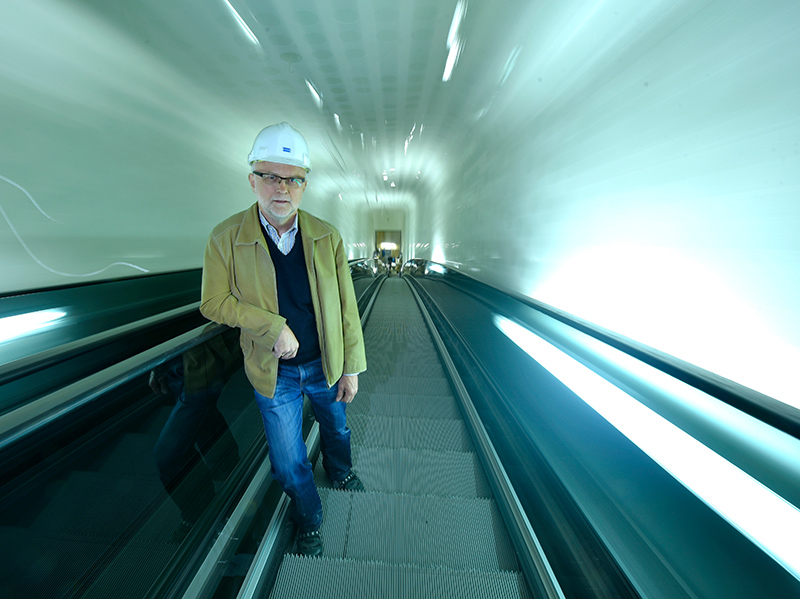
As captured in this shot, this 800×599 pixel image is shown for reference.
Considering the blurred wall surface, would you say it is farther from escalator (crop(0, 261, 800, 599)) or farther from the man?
the man

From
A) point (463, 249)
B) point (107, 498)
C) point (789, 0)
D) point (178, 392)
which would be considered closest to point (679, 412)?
point (789, 0)

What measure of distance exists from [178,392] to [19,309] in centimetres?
207

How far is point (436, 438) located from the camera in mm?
2818

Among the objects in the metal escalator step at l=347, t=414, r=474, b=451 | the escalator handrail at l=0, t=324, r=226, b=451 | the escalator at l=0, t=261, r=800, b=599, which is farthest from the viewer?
the metal escalator step at l=347, t=414, r=474, b=451

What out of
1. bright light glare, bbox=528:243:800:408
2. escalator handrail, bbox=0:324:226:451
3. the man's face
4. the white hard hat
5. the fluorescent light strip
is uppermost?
the fluorescent light strip

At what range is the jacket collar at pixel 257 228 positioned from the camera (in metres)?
1.58

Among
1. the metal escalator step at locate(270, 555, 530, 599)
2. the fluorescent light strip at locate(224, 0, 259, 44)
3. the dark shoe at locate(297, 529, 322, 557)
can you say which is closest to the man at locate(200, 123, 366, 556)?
the dark shoe at locate(297, 529, 322, 557)

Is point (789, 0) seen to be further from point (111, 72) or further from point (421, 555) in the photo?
point (111, 72)

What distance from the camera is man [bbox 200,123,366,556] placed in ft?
5.16

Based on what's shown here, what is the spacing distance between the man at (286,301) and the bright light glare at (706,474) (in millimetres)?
1378

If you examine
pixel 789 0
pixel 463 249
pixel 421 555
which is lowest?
pixel 421 555

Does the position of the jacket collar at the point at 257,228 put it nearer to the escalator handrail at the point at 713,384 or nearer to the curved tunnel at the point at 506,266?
the curved tunnel at the point at 506,266

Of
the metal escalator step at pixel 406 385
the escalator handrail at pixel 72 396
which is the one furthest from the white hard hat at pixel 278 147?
the metal escalator step at pixel 406 385

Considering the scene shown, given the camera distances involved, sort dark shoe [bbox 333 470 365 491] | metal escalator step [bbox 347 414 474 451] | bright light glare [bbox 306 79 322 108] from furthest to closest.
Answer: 1. bright light glare [bbox 306 79 322 108]
2. metal escalator step [bbox 347 414 474 451]
3. dark shoe [bbox 333 470 365 491]
